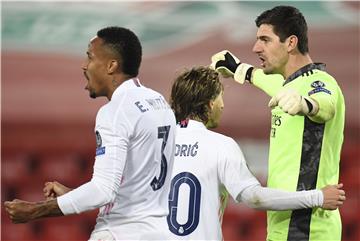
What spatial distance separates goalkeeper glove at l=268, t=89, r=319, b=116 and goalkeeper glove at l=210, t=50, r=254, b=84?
0.85 meters

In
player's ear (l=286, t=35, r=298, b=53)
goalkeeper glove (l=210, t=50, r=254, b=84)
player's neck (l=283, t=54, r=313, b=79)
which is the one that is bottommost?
player's neck (l=283, t=54, r=313, b=79)

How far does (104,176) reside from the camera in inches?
132

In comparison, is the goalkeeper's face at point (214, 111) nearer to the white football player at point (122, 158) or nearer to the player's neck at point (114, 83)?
the white football player at point (122, 158)

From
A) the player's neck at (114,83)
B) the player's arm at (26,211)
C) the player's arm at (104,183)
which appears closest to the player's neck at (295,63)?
the player's neck at (114,83)

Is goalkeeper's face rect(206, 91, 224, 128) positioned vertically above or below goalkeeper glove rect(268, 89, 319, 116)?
above

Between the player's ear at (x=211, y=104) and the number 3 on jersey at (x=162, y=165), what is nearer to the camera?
the number 3 on jersey at (x=162, y=165)

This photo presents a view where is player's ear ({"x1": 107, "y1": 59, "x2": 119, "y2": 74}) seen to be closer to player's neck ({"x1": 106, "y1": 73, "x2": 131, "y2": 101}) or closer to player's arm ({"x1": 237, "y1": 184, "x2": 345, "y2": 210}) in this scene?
player's neck ({"x1": 106, "y1": 73, "x2": 131, "y2": 101})

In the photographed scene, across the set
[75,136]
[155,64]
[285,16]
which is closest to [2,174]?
[75,136]

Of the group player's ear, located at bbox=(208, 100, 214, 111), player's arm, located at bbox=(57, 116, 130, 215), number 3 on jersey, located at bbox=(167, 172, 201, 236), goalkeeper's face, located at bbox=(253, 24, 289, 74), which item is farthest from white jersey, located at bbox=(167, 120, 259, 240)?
player's arm, located at bbox=(57, 116, 130, 215)

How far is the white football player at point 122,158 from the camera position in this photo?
3.34 m

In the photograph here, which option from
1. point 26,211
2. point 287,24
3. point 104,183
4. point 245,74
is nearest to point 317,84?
point 287,24

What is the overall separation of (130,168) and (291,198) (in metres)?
0.66

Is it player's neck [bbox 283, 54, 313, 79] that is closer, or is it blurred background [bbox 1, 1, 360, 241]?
player's neck [bbox 283, 54, 313, 79]

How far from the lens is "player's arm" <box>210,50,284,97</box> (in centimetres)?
430
